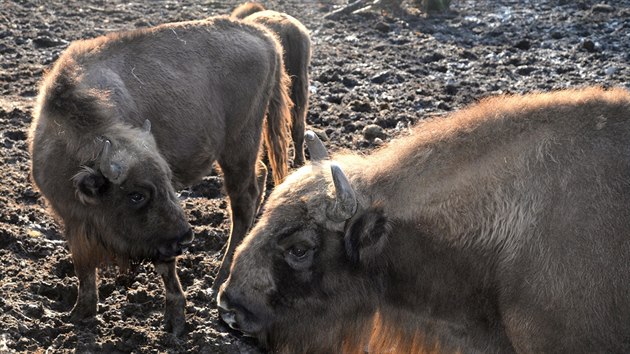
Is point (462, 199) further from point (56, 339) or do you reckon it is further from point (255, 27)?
point (255, 27)

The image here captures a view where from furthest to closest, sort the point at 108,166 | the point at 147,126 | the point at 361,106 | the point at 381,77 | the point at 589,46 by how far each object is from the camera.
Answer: the point at 589,46 < the point at 381,77 < the point at 361,106 < the point at 147,126 < the point at 108,166

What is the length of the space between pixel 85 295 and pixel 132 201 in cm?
81

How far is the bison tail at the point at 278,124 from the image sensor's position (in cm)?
738

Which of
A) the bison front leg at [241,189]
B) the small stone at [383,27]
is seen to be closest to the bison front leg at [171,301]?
the bison front leg at [241,189]

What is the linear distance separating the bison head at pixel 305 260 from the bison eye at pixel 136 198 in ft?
4.58

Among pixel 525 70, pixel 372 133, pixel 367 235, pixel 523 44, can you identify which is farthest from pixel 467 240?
pixel 523 44

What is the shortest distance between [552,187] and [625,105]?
2.05ft

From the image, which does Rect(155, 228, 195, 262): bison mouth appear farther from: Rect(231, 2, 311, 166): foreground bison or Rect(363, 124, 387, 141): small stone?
Rect(363, 124, 387, 141): small stone

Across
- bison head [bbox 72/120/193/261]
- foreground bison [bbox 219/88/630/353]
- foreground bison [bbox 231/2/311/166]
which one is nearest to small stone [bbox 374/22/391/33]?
foreground bison [bbox 231/2/311/166]

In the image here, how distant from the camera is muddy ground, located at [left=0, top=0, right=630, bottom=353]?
18.5 feet

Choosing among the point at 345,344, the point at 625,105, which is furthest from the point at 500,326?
the point at 625,105

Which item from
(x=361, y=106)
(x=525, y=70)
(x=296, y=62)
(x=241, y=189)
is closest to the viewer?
(x=241, y=189)

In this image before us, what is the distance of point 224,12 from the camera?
15039 mm

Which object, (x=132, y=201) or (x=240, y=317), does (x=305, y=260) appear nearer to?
(x=240, y=317)
